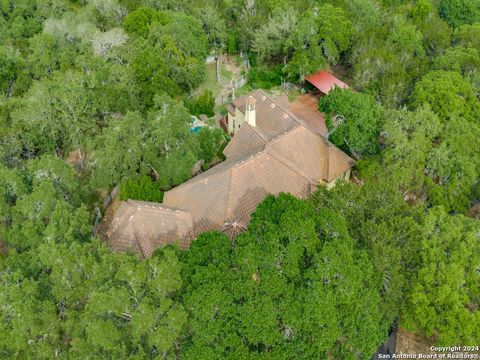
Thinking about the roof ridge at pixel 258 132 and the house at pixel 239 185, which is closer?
the house at pixel 239 185

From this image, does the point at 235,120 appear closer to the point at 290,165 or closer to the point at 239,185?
the point at 290,165

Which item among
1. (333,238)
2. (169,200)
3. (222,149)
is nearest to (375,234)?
(333,238)

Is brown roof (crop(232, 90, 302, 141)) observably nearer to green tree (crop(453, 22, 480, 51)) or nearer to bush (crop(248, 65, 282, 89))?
bush (crop(248, 65, 282, 89))

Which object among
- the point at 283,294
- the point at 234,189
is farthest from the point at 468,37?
the point at 283,294

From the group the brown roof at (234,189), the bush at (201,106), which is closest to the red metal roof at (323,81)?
the bush at (201,106)

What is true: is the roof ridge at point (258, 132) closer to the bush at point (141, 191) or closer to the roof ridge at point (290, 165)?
the roof ridge at point (290, 165)

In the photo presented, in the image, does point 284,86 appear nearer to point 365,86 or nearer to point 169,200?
point 365,86
